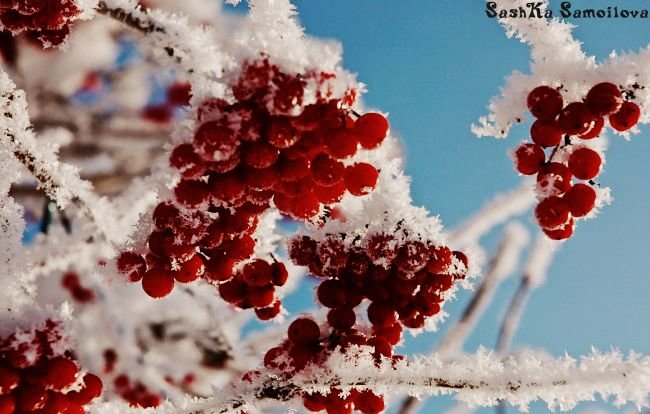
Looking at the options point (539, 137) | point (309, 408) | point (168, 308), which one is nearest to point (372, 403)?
point (309, 408)

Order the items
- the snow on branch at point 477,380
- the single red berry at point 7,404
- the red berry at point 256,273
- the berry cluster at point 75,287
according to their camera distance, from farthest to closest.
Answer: the berry cluster at point 75,287 < the red berry at point 256,273 < the single red berry at point 7,404 < the snow on branch at point 477,380

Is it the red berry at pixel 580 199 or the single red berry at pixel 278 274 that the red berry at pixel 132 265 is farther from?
the red berry at pixel 580 199

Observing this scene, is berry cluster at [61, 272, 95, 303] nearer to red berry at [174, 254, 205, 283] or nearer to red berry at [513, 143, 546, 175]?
red berry at [174, 254, 205, 283]

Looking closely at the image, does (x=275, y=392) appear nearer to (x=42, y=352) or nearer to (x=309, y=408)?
(x=309, y=408)

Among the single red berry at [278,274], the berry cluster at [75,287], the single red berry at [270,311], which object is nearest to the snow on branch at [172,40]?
the single red berry at [278,274]

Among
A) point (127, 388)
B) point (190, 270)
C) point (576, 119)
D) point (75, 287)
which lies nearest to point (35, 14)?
point (190, 270)

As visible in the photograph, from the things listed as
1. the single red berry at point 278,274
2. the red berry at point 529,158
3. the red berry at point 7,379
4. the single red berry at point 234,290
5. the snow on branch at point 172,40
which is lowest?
the red berry at point 7,379

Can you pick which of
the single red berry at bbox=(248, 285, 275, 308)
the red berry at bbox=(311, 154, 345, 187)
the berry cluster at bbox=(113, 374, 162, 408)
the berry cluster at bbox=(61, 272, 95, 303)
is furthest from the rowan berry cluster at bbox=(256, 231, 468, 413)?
the berry cluster at bbox=(61, 272, 95, 303)
